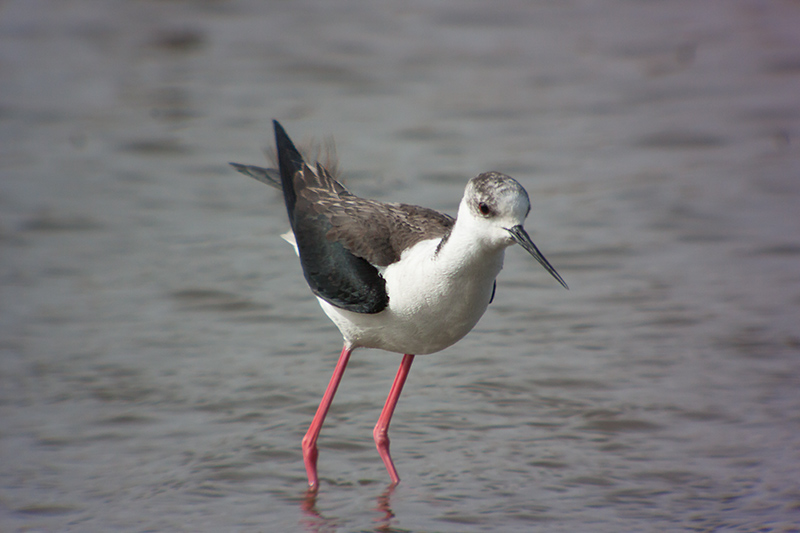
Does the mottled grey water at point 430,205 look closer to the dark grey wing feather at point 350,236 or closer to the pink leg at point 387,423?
the pink leg at point 387,423

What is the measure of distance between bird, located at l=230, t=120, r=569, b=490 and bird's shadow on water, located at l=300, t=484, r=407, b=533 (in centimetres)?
12

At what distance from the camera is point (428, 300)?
165 inches

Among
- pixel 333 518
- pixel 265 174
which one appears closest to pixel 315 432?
pixel 333 518

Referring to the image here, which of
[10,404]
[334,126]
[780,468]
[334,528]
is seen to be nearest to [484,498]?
[334,528]

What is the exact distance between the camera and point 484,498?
468 cm

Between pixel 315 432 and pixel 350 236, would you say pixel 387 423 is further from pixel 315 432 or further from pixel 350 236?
pixel 350 236

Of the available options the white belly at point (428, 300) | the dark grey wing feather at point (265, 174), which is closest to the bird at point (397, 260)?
the white belly at point (428, 300)

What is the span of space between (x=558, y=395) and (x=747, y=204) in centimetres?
316

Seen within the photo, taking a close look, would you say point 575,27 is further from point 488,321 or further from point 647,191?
point 488,321

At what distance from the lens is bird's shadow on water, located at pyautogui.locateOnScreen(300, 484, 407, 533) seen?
14.7 feet

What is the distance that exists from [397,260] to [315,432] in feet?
3.62

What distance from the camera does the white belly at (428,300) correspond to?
13.4 feet

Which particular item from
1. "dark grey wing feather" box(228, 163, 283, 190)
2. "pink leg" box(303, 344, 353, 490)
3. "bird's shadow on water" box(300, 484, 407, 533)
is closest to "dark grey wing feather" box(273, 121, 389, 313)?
"dark grey wing feather" box(228, 163, 283, 190)

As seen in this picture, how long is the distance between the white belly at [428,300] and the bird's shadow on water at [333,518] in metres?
0.72
